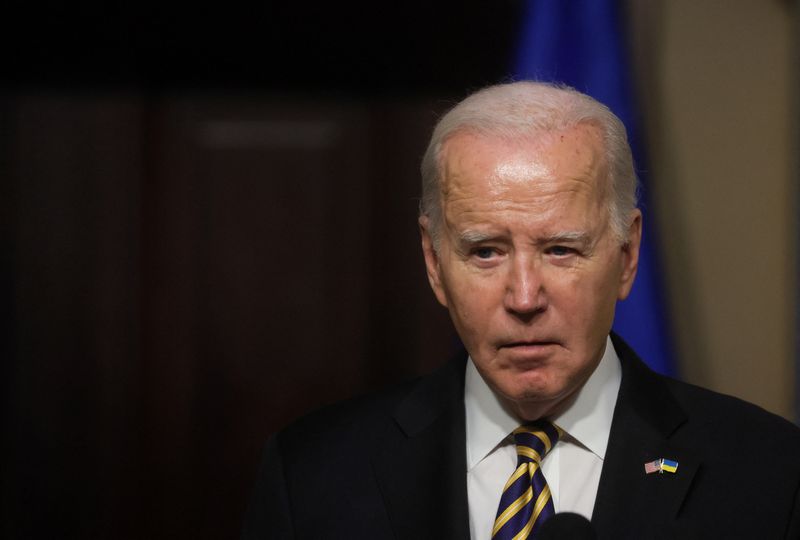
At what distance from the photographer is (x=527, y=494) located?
63.6 inches

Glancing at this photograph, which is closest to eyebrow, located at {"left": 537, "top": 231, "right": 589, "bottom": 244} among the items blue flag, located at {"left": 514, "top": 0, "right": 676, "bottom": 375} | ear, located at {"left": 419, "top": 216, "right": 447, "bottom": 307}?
ear, located at {"left": 419, "top": 216, "right": 447, "bottom": 307}

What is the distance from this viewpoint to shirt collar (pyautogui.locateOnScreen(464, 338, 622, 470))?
1.71 m

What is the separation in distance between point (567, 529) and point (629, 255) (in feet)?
2.01

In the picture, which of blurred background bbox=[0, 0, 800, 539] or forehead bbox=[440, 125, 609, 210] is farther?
blurred background bbox=[0, 0, 800, 539]

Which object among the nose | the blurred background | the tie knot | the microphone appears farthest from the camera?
the blurred background

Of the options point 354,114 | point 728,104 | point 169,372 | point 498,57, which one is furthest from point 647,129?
→ point 169,372

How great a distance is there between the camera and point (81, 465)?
10.5 feet

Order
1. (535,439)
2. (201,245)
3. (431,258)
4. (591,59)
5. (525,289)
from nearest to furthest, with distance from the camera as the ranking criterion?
(525,289) < (535,439) < (431,258) < (591,59) < (201,245)

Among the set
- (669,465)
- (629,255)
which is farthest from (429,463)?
(629,255)

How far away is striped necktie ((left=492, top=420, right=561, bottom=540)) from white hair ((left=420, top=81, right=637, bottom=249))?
410mm

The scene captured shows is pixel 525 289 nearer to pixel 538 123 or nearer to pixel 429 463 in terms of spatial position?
pixel 538 123

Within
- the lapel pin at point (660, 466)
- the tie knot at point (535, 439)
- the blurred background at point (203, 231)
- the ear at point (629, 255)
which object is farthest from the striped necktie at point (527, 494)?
the blurred background at point (203, 231)

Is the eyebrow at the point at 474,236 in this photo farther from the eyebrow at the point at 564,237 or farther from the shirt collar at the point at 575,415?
the shirt collar at the point at 575,415

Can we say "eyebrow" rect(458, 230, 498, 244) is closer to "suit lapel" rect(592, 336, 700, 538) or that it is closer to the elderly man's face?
the elderly man's face
